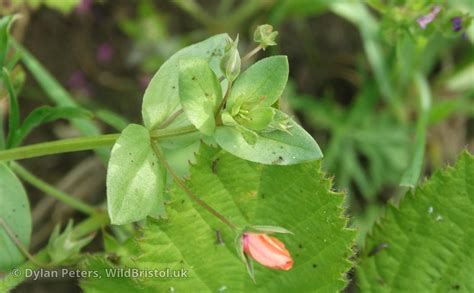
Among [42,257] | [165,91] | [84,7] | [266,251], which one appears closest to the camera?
[266,251]

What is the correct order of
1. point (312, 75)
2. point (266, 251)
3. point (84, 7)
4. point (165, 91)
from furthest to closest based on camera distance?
point (312, 75) → point (84, 7) → point (165, 91) → point (266, 251)

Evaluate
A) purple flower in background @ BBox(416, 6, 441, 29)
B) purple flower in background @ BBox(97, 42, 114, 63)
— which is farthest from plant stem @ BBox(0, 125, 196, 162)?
purple flower in background @ BBox(97, 42, 114, 63)

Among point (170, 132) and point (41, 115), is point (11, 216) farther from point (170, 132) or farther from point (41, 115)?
point (170, 132)

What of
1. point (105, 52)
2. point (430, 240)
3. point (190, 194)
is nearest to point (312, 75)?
point (105, 52)

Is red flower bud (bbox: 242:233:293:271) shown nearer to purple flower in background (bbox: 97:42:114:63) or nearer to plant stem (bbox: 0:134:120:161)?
plant stem (bbox: 0:134:120:161)

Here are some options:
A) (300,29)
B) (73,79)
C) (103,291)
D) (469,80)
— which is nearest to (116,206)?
(103,291)

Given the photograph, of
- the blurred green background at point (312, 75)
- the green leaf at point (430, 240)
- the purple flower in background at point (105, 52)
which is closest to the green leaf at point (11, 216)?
the blurred green background at point (312, 75)
